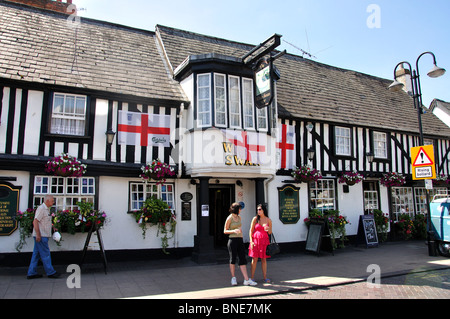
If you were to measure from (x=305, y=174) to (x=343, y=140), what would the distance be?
3168 millimetres

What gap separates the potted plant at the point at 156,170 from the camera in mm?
9789

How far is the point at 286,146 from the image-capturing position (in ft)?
40.7

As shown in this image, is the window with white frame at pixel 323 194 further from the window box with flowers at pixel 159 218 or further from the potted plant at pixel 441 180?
the potted plant at pixel 441 180

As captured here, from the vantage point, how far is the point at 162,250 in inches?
403

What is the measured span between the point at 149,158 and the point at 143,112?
1.51m

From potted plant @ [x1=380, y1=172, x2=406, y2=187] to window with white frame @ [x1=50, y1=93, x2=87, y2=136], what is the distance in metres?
12.2

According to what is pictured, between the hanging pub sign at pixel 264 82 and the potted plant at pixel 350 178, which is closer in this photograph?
the hanging pub sign at pixel 264 82

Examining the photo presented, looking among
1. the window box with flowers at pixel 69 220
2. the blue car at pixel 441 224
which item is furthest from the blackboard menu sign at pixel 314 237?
the window box with flowers at pixel 69 220

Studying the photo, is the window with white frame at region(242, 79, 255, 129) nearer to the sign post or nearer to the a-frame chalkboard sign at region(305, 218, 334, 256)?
the a-frame chalkboard sign at region(305, 218, 334, 256)

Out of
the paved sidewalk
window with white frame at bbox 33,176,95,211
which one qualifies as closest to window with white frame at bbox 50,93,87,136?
window with white frame at bbox 33,176,95,211

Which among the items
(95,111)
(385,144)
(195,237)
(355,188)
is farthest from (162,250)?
(385,144)

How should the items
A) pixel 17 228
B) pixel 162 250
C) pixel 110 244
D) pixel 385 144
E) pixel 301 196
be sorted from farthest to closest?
pixel 385 144, pixel 301 196, pixel 162 250, pixel 110 244, pixel 17 228

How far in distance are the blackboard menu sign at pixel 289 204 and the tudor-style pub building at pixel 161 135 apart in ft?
0.18
